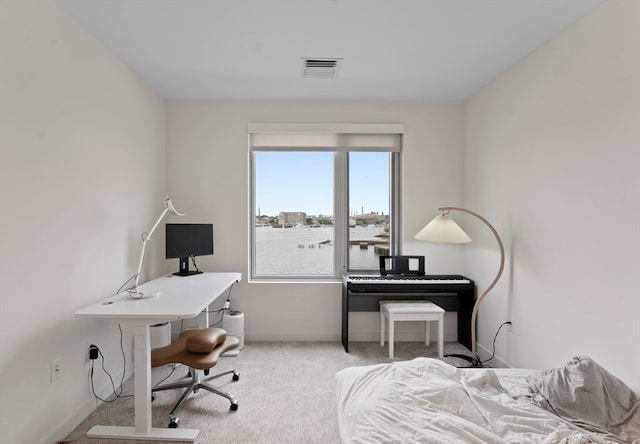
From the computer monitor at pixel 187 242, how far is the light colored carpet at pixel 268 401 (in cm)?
100

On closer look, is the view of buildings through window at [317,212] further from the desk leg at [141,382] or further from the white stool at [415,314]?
the desk leg at [141,382]

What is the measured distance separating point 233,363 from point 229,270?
980 mm

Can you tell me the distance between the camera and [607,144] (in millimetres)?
1972

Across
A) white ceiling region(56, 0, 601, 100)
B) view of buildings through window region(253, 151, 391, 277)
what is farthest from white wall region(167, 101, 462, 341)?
white ceiling region(56, 0, 601, 100)

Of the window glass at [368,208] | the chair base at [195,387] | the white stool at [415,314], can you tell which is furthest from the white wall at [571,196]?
the chair base at [195,387]

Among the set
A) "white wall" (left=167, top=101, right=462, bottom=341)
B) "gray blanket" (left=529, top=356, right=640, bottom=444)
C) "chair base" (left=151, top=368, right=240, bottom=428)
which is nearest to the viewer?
"gray blanket" (left=529, top=356, right=640, bottom=444)

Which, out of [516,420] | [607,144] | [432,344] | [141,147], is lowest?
[432,344]

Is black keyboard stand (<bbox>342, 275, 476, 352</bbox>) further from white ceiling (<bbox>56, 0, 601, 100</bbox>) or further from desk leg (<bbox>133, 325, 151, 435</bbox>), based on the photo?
white ceiling (<bbox>56, 0, 601, 100</bbox>)

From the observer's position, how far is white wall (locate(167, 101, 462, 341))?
Answer: 144 inches

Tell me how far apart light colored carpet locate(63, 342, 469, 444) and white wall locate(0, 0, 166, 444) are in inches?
13.1

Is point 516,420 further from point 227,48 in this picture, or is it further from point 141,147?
point 141,147

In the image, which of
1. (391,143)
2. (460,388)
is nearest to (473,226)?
(391,143)

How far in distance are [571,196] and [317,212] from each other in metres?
2.39

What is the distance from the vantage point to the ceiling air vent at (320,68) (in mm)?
2779
